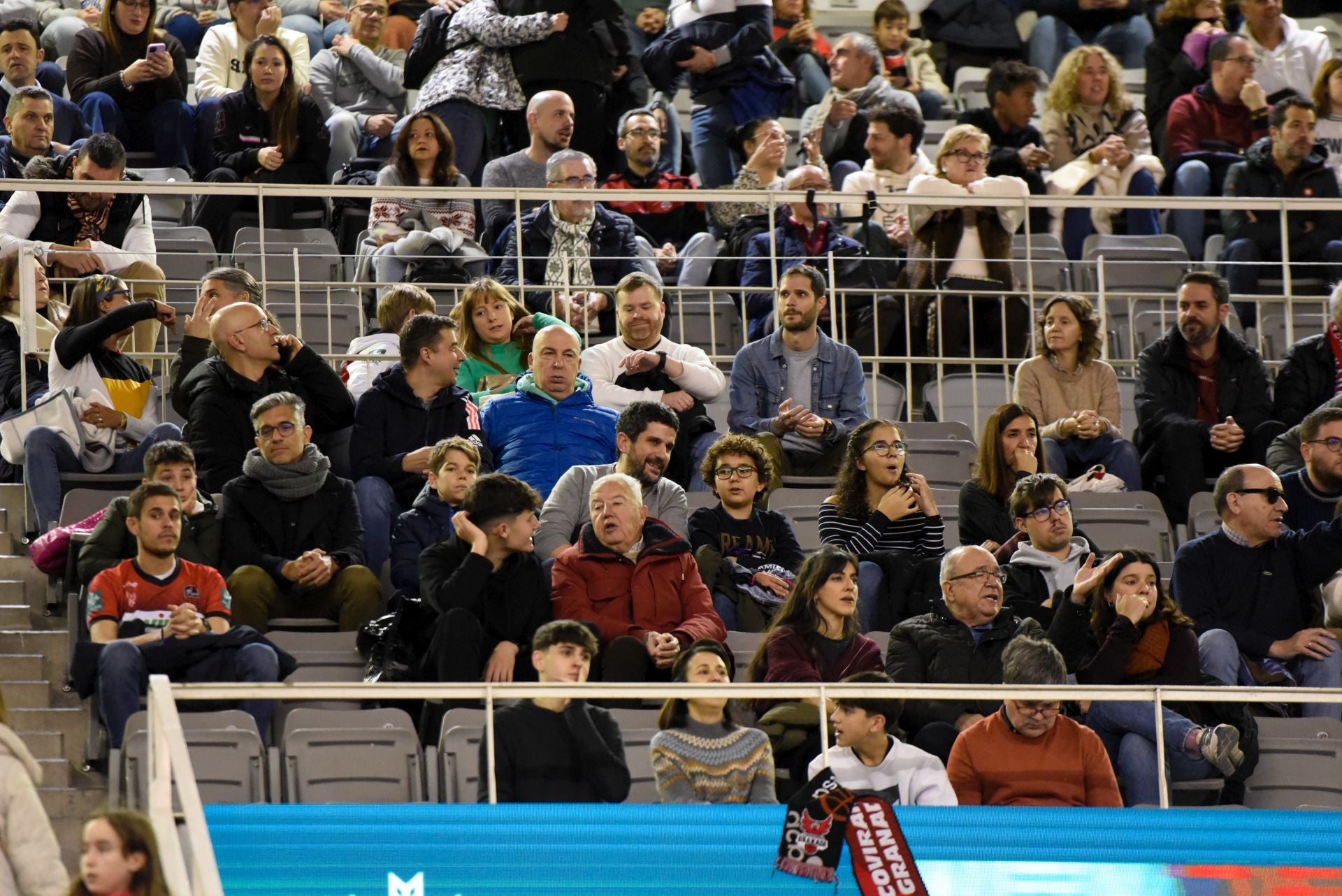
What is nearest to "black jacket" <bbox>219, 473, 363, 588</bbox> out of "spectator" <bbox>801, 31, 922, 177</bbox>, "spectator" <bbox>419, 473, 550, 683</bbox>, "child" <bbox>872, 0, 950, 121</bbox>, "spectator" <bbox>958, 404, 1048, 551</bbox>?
"spectator" <bbox>419, 473, 550, 683</bbox>

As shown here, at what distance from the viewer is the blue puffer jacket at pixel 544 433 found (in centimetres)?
859

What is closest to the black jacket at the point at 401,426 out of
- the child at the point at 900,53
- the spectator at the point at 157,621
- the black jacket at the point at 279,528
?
the black jacket at the point at 279,528

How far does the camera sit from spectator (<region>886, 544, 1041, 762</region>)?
750 centimetres

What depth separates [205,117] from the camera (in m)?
11.3

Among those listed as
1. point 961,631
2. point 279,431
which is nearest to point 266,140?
point 279,431

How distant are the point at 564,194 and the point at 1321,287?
11.0 ft

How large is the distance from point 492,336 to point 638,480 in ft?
4.07

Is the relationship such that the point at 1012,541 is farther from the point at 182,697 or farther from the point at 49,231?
the point at 49,231

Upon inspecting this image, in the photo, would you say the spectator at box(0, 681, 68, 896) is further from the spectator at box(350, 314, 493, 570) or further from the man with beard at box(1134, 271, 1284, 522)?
the man with beard at box(1134, 271, 1284, 522)

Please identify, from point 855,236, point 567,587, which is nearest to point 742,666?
point 567,587

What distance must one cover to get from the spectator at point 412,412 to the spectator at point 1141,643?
207 cm

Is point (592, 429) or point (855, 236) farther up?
point (855, 236)

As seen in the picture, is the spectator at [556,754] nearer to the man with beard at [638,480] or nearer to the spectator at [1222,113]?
the man with beard at [638,480]

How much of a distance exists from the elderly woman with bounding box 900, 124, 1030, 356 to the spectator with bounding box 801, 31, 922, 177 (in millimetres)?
1388
